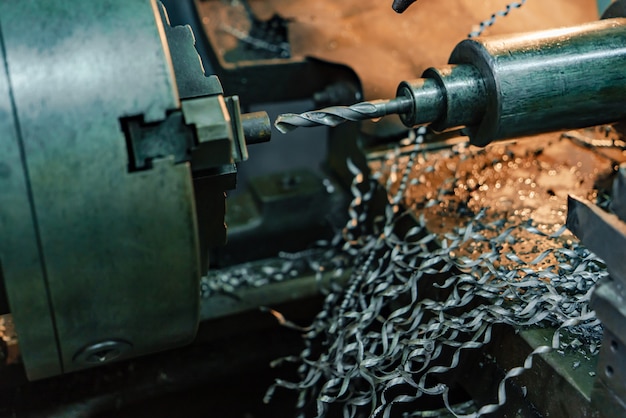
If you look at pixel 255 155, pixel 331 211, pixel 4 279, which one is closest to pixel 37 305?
pixel 4 279

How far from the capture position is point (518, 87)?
731 mm

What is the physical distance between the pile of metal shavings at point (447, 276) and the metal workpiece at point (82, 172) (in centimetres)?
31

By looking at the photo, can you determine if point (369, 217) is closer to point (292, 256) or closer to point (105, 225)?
point (292, 256)

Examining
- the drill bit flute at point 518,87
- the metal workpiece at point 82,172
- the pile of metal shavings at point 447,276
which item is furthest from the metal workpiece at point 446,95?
the metal workpiece at point 82,172

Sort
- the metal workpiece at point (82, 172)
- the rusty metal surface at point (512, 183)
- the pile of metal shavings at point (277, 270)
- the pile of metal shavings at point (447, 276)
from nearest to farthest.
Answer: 1. the metal workpiece at point (82, 172)
2. the pile of metal shavings at point (447, 276)
3. the rusty metal surface at point (512, 183)
4. the pile of metal shavings at point (277, 270)

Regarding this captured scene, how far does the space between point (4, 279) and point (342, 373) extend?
0.40m

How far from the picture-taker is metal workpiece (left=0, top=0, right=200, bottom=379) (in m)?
0.52

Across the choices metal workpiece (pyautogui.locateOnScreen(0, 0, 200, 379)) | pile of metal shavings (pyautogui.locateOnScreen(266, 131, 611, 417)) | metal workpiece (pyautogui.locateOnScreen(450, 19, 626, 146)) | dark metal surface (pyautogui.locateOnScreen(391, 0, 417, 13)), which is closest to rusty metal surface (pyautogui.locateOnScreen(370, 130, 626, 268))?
pile of metal shavings (pyautogui.locateOnScreen(266, 131, 611, 417))

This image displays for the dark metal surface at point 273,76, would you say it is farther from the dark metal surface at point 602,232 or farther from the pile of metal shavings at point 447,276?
the dark metal surface at point 602,232

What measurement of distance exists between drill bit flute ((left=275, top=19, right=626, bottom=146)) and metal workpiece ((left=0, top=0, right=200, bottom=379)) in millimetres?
215

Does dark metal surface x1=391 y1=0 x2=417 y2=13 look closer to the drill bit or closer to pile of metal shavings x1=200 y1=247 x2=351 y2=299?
the drill bit

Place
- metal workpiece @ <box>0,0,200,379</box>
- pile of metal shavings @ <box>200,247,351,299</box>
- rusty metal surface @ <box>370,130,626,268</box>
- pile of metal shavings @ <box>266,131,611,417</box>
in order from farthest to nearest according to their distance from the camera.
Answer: pile of metal shavings @ <box>200,247,351,299</box>
rusty metal surface @ <box>370,130,626,268</box>
pile of metal shavings @ <box>266,131,611,417</box>
metal workpiece @ <box>0,0,200,379</box>

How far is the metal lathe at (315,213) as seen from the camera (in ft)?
1.76

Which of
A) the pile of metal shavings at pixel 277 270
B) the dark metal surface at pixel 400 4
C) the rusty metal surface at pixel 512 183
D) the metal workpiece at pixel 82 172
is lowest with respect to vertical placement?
the pile of metal shavings at pixel 277 270
